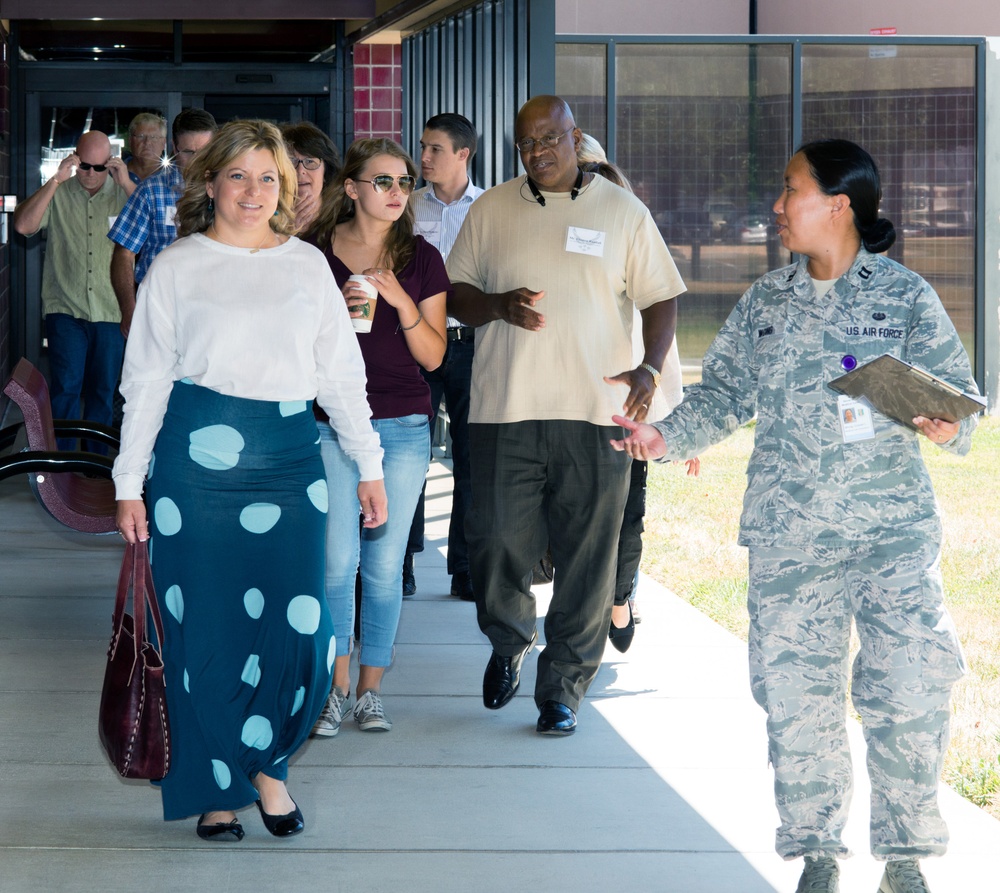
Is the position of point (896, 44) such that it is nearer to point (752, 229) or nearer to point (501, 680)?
point (752, 229)

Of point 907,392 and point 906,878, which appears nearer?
point 907,392

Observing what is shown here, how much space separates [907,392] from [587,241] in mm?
1467

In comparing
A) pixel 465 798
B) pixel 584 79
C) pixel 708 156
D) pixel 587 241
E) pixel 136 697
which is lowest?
pixel 465 798

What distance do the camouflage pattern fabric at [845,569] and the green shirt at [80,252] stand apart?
5646 millimetres

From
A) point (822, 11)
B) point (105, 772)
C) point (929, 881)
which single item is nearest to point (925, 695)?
point (929, 881)

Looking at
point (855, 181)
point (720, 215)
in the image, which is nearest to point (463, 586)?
point (855, 181)

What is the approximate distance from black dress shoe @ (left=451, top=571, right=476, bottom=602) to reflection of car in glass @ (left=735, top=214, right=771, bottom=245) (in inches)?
283

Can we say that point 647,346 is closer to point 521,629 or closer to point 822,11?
point 521,629

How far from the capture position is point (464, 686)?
177 inches

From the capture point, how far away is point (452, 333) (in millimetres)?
5613

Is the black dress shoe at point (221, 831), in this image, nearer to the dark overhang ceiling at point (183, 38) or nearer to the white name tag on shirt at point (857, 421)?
the white name tag on shirt at point (857, 421)

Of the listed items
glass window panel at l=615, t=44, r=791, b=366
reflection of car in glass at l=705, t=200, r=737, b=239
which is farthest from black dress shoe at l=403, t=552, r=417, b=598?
reflection of car in glass at l=705, t=200, r=737, b=239

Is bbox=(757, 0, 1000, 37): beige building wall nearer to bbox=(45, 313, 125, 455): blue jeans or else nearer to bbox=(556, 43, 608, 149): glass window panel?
bbox=(556, 43, 608, 149): glass window panel

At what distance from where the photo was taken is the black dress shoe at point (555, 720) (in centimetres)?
399
